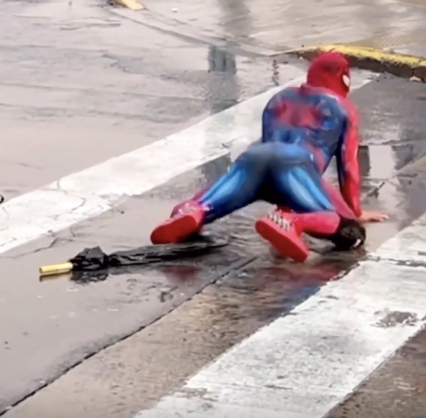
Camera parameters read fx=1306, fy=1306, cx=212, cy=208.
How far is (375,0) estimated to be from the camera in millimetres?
14977

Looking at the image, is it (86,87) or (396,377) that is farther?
(86,87)

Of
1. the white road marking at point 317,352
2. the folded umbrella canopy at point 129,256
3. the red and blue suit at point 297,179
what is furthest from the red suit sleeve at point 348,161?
the folded umbrella canopy at point 129,256

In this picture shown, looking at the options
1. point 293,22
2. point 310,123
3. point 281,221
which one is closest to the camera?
point 281,221

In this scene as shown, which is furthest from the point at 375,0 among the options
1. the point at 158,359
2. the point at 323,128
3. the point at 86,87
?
the point at 158,359

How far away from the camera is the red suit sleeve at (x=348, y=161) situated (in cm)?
700

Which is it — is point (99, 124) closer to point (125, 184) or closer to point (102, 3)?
point (125, 184)

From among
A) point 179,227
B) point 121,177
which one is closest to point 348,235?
point 179,227

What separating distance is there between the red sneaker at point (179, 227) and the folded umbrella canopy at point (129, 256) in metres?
0.05

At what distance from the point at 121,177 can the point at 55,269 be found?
75.7 inches

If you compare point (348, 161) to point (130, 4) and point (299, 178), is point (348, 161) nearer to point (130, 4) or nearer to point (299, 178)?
point (299, 178)

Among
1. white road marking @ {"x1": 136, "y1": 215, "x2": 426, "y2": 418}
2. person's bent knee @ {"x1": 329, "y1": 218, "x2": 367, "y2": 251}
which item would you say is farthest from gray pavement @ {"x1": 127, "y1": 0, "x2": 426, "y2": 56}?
white road marking @ {"x1": 136, "y1": 215, "x2": 426, "y2": 418}

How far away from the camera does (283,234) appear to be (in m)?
6.51

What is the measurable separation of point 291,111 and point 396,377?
88.2 inches

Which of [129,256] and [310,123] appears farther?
[310,123]
